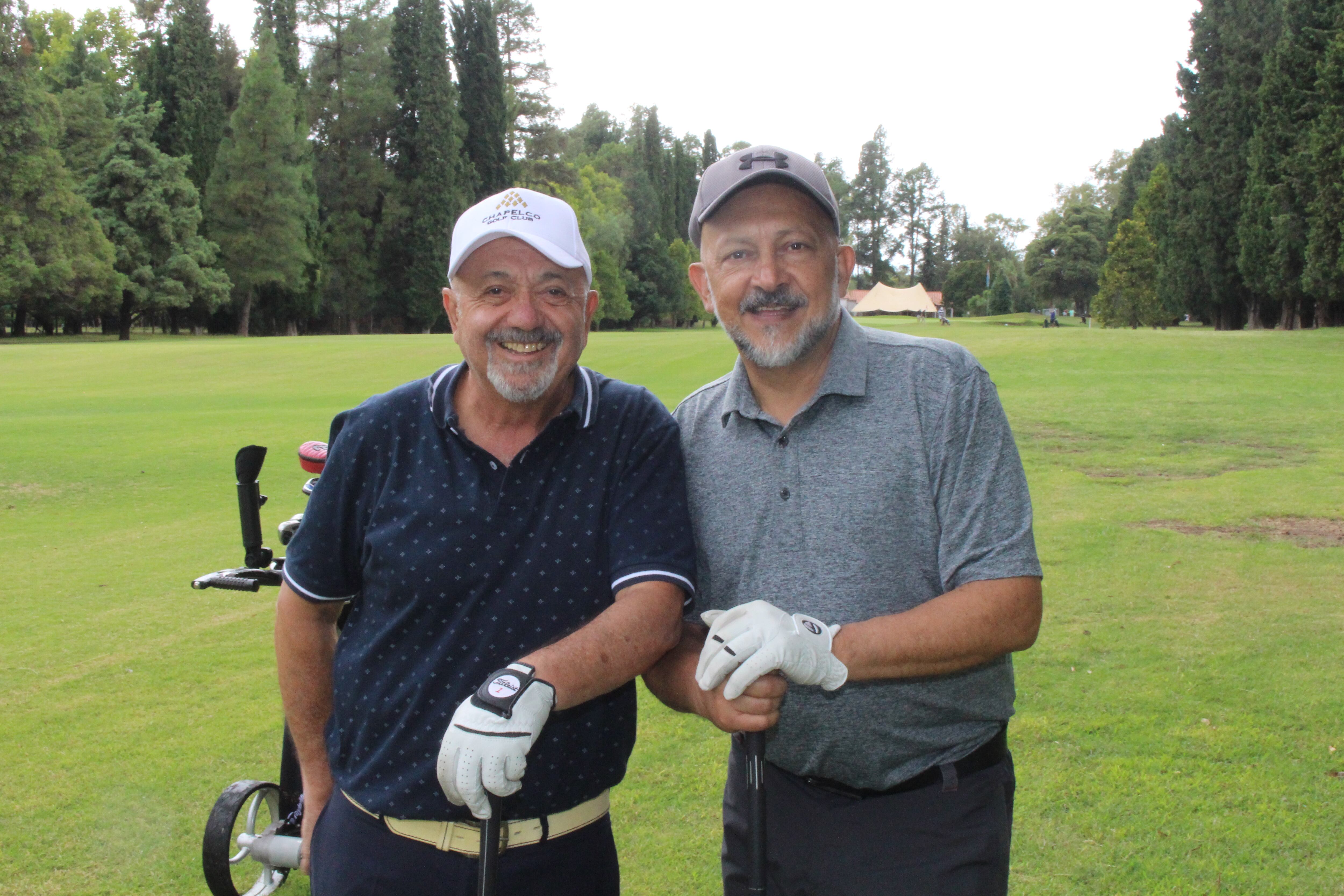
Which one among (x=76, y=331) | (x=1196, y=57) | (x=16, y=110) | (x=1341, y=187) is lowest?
(x=76, y=331)

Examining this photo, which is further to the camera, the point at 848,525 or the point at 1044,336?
the point at 1044,336

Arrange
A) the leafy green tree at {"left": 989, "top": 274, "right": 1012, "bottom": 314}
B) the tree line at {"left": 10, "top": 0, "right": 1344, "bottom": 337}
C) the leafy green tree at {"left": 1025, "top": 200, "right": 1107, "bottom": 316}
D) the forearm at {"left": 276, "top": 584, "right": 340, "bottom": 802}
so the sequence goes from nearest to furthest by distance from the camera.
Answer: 1. the forearm at {"left": 276, "top": 584, "right": 340, "bottom": 802}
2. the tree line at {"left": 10, "top": 0, "right": 1344, "bottom": 337}
3. the leafy green tree at {"left": 1025, "top": 200, "right": 1107, "bottom": 316}
4. the leafy green tree at {"left": 989, "top": 274, "right": 1012, "bottom": 314}

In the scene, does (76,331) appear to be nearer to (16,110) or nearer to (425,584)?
(16,110)

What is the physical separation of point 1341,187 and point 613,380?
38839 millimetres

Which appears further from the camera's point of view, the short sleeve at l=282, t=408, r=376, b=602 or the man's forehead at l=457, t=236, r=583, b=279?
the man's forehead at l=457, t=236, r=583, b=279

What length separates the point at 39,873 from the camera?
402 centimetres

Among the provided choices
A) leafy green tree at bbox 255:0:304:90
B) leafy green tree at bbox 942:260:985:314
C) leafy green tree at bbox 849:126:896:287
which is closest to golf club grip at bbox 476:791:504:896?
leafy green tree at bbox 255:0:304:90

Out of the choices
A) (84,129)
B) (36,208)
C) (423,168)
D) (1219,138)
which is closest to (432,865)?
(1219,138)

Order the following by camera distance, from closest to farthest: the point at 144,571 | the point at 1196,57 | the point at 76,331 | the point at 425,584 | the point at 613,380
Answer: the point at 425,584
the point at 613,380
the point at 144,571
the point at 1196,57
the point at 76,331

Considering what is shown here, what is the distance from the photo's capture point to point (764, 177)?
2557 millimetres

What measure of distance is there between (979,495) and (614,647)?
847 millimetres

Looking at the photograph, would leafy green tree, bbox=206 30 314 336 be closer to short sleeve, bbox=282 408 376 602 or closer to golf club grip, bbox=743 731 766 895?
short sleeve, bbox=282 408 376 602

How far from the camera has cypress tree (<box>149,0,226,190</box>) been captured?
55.6 m

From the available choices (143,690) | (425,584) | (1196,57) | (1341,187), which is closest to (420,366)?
(143,690)
